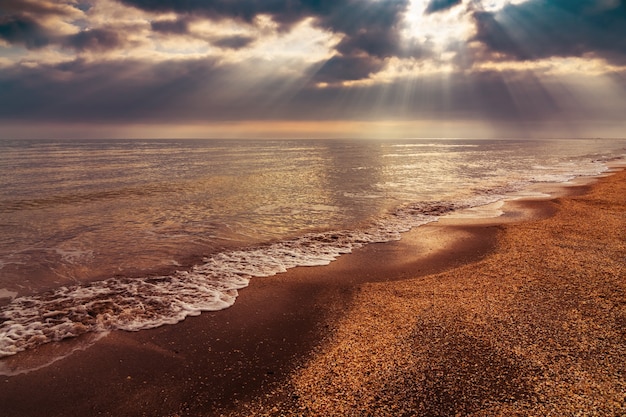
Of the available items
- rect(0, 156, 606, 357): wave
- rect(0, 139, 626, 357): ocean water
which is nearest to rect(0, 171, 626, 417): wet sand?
rect(0, 156, 606, 357): wave

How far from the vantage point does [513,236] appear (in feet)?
40.6

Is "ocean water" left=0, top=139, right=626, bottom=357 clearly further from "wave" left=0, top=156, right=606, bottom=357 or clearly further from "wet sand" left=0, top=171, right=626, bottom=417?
"wet sand" left=0, top=171, right=626, bottom=417

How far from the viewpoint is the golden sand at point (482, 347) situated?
422 cm

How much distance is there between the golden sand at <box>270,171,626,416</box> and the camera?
166 inches

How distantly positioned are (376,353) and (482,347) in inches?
65.6

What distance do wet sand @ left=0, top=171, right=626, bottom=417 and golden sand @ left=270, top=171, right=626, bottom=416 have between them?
0.02 m

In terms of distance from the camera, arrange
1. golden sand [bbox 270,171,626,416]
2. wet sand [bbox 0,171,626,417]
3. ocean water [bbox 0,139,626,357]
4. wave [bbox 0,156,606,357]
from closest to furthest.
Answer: golden sand [bbox 270,171,626,416] < wet sand [bbox 0,171,626,417] < wave [bbox 0,156,606,357] < ocean water [bbox 0,139,626,357]

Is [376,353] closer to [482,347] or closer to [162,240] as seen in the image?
[482,347]

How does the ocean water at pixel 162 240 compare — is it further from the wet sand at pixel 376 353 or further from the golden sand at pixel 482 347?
the golden sand at pixel 482 347

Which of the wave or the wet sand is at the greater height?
the wet sand

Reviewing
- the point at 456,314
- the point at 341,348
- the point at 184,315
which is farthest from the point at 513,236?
the point at 184,315

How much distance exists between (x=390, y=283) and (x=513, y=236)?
21.7 feet

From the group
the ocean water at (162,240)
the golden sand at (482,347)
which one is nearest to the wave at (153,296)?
the ocean water at (162,240)

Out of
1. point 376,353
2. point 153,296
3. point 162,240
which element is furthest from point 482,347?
point 162,240
